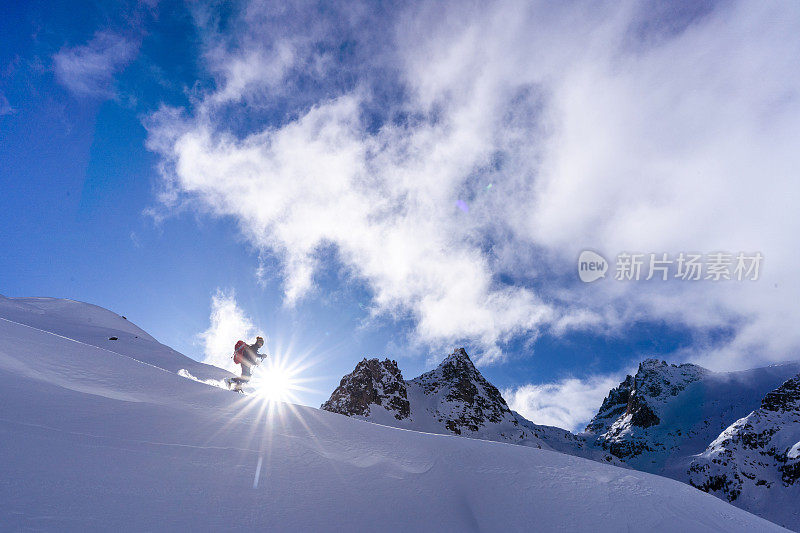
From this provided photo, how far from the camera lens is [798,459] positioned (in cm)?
8619

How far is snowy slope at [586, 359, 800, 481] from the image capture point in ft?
396

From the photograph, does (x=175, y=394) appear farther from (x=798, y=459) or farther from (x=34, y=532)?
(x=798, y=459)

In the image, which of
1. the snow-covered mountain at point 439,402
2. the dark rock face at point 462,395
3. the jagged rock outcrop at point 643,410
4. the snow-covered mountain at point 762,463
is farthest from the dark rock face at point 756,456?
the dark rock face at point 462,395

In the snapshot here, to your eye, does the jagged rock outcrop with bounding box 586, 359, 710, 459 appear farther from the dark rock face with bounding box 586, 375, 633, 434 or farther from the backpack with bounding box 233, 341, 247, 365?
the backpack with bounding box 233, 341, 247, 365

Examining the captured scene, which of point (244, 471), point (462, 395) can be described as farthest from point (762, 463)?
point (244, 471)

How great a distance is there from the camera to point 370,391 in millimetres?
88562

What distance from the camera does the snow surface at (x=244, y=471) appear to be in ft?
9.26

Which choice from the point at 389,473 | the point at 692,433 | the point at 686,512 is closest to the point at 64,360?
the point at 389,473

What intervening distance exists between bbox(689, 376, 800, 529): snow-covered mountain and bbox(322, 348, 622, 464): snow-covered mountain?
23.4 metres

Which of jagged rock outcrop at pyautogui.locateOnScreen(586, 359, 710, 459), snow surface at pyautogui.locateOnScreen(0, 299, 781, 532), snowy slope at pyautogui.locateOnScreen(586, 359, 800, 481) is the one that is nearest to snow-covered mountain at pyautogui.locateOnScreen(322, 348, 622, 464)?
snowy slope at pyautogui.locateOnScreen(586, 359, 800, 481)

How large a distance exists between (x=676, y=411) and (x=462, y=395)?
335ft

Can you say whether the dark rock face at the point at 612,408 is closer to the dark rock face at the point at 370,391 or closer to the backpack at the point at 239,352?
the dark rock face at the point at 370,391

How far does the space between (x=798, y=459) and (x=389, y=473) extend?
136 meters

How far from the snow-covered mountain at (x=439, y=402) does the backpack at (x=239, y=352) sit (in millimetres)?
68039
